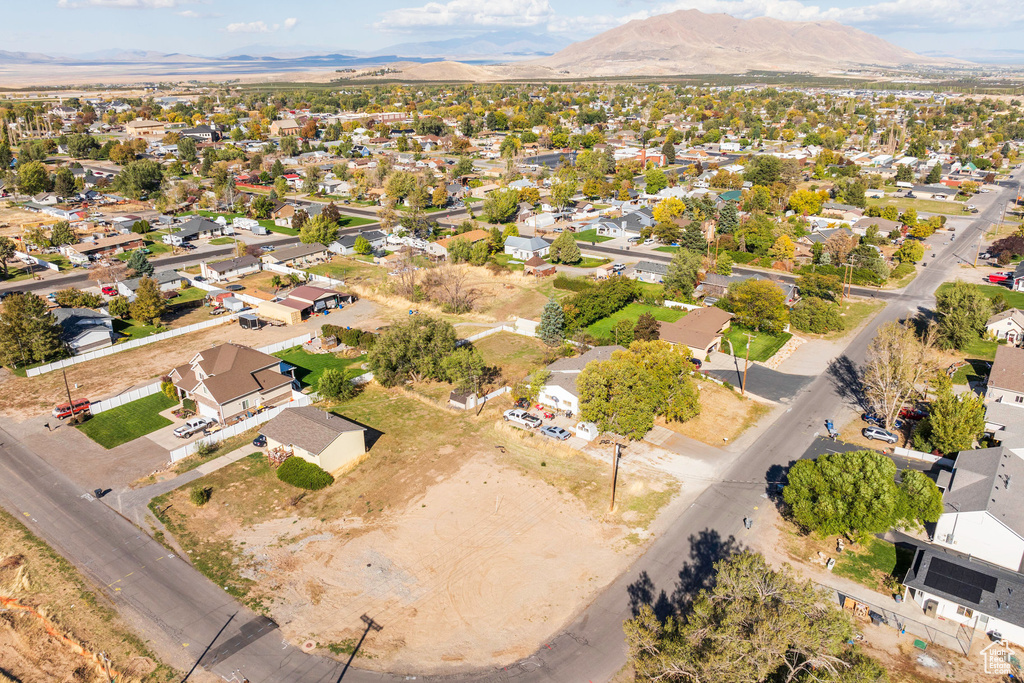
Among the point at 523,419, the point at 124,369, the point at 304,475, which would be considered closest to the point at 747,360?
the point at 523,419

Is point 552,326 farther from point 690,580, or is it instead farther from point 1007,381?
point 1007,381

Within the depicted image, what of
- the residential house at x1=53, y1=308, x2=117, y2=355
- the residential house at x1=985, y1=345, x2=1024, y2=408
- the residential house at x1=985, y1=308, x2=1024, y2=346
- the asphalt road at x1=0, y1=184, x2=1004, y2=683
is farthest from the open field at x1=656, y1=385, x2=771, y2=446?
the residential house at x1=53, y1=308, x2=117, y2=355

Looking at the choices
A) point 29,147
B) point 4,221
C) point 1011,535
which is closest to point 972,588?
point 1011,535

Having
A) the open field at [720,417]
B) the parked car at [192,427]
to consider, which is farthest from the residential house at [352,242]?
the open field at [720,417]

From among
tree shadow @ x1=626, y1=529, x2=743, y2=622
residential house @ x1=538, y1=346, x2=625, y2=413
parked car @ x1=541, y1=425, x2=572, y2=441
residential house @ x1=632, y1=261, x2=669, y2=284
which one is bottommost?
tree shadow @ x1=626, y1=529, x2=743, y2=622

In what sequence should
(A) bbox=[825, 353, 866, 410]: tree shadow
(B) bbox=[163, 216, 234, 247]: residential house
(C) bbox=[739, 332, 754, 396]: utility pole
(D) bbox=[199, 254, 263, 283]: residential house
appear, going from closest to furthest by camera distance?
1. (A) bbox=[825, 353, 866, 410]: tree shadow
2. (C) bbox=[739, 332, 754, 396]: utility pole
3. (D) bbox=[199, 254, 263, 283]: residential house
4. (B) bbox=[163, 216, 234, 247]: residential house

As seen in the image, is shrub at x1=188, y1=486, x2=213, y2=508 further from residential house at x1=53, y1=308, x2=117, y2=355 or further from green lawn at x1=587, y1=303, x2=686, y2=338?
A: green lawn at x1=587, y1=303, x2=686, y2=338
